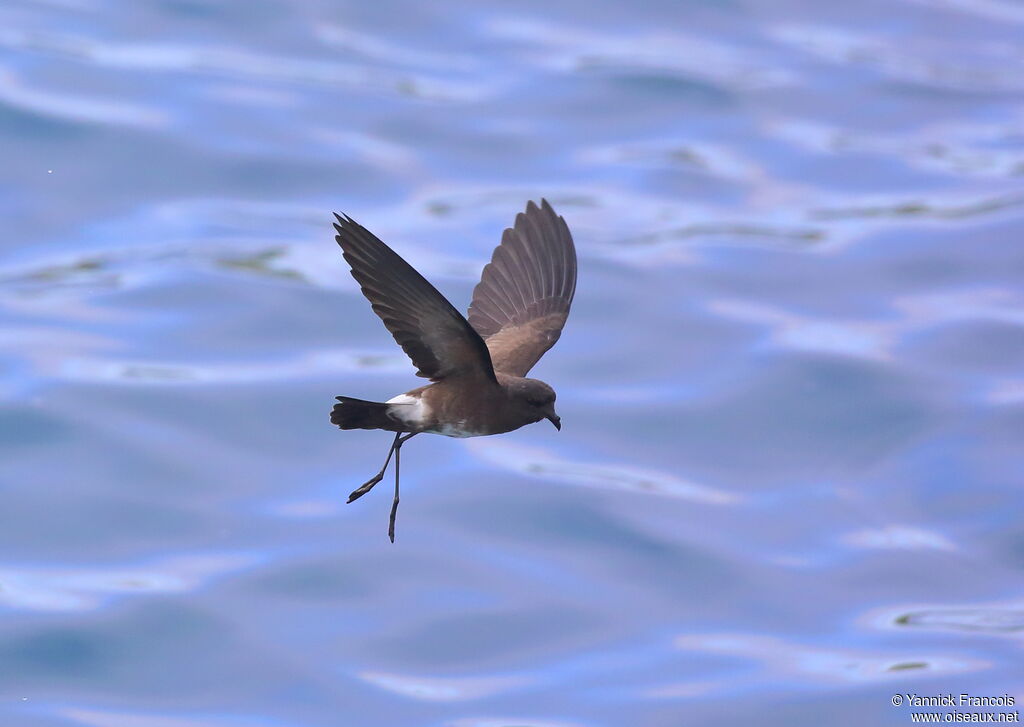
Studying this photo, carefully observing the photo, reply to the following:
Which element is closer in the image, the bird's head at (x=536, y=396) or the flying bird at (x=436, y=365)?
the flying bird at (x=436, y=365)

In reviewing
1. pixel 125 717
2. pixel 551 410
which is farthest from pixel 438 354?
pixel 125 717

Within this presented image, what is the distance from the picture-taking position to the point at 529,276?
8203 millimetres

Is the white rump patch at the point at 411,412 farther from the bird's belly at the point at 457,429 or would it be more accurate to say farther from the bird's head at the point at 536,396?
the bird's head at the point at 536,396

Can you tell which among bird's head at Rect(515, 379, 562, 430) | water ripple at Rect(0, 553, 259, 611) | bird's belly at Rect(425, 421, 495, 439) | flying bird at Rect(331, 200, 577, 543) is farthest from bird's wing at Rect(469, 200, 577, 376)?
water ripple at Rect(0, 553, 259, 611)

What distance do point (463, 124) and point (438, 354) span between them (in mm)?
12650

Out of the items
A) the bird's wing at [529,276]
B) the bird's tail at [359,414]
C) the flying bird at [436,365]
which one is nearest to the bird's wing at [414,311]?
the flying bird at [436,365]

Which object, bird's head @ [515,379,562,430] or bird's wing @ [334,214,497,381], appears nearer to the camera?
bird's wing @ [334,214,497,381]

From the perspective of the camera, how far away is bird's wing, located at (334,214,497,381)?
6109 mm

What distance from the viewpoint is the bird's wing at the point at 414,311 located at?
6.11m

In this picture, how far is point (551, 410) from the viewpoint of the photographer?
6824 mm

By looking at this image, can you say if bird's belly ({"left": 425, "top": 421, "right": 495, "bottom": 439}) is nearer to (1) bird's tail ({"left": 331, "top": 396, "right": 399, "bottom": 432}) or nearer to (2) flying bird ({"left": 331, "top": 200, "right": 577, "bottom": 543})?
A: (2) flying bird ({"left": 331, "top": 200, "right": 577, "bottom": 543})

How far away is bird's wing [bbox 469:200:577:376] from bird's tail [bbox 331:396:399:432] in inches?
63.8

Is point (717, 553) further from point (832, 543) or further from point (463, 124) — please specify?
point (463, 124)

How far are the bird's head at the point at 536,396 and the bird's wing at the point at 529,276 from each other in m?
1.32
